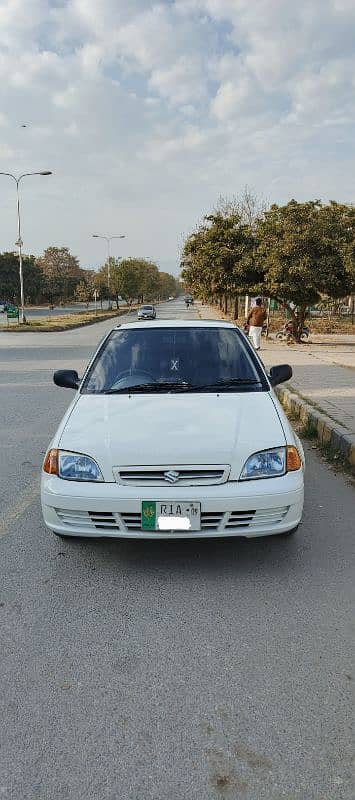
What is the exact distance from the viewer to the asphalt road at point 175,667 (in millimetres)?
1887

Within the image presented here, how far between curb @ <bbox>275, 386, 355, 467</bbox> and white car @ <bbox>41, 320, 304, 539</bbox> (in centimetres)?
218

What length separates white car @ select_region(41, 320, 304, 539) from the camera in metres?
3.02

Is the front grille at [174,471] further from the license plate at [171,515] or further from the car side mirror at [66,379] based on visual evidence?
the car side mirror at [66,379]

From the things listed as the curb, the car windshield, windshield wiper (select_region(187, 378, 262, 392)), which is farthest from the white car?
the curb

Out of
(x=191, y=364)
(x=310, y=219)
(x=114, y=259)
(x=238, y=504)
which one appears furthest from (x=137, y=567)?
(x=114, y=259)

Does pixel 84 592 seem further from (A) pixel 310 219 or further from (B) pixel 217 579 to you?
(A) pixel 310 219

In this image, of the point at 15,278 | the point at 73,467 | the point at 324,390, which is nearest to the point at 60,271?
the point at 15,278

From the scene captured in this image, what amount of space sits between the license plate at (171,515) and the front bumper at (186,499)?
0.03m

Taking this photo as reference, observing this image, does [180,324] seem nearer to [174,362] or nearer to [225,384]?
[174,362]

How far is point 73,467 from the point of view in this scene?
3.21 metres

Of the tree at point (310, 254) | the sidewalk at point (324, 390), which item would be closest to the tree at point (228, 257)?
the tree at point (310, 254)

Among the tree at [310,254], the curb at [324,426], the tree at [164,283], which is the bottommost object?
the curb at [324,426]

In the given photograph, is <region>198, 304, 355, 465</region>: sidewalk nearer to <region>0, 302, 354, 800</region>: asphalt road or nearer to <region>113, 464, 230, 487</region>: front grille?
<region>0, 302, 354, 800</region>: asphalt road

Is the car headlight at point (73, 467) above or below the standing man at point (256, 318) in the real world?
below
